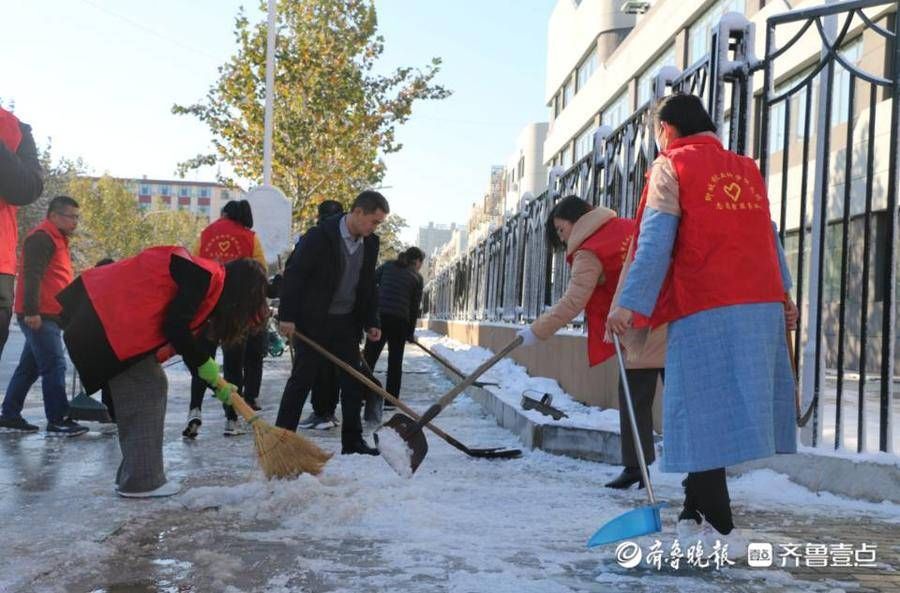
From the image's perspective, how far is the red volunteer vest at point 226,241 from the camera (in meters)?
7.42

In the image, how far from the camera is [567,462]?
20.1 ft

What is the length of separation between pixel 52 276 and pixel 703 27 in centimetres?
2498

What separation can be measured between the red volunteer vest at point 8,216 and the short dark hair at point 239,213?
5.37ft

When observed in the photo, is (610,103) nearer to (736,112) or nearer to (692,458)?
(736,112)

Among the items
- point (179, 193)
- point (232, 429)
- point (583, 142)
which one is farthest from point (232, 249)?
point (179, 193)

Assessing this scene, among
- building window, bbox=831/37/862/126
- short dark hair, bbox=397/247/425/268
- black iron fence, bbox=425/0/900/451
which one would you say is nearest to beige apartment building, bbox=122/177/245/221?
building window, bbox=831/37/862/126

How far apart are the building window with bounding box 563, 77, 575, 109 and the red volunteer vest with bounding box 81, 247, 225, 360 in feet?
141

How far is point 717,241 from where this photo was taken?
3.64 m

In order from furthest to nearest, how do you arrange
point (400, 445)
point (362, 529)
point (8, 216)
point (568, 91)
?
1. point (568, 91)
2. point (8, 216)
3. point (400, 445)
4. point (362, 529)

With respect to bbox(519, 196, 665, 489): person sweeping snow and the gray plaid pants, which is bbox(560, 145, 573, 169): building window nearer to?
bbox(519, 196, 665, 489): person sweeping snow

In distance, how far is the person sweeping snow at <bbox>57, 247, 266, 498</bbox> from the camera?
4527 mm

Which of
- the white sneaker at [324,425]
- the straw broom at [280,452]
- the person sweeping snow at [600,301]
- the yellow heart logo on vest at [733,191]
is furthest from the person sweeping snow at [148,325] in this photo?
the white sneaker at [324,425]

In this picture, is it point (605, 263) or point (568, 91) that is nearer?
point (605, 263)

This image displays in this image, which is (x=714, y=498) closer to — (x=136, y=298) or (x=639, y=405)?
(x=639, y=405)
